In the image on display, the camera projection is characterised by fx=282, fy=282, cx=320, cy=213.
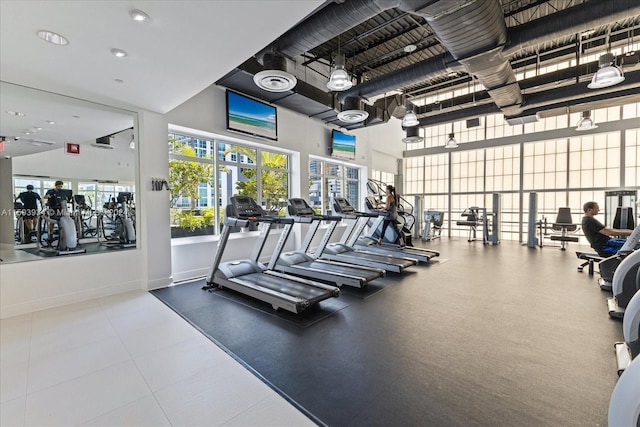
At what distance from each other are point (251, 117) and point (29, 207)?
3996mm

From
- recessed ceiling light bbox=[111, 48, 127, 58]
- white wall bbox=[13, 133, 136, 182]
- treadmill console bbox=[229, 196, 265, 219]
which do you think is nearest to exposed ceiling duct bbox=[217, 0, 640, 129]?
recessed ceiling light bbox=[111, 48, 127, 58]

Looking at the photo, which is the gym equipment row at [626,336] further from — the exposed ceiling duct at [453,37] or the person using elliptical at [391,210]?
the person using elliptical at [391,210]

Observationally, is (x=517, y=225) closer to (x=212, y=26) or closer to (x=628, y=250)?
(x=628, y=250)

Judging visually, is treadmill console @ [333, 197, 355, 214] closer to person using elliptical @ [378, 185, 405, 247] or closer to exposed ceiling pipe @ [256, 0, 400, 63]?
person using elliptical @ [378, 185, 405, 247]

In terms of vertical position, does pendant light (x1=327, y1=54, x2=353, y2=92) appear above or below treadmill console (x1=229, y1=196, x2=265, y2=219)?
above

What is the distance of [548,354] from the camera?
2582 millimetres

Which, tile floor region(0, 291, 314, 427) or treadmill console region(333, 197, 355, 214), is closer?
tile floor region(0, 291, 314, 427)

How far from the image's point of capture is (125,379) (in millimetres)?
2289

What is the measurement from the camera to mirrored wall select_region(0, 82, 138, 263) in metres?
3.87

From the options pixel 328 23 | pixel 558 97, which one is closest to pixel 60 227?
pixel 328 23

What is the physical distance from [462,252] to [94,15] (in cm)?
858

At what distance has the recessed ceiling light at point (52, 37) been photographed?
103 inches

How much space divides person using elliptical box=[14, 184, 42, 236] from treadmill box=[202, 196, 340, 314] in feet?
8.28

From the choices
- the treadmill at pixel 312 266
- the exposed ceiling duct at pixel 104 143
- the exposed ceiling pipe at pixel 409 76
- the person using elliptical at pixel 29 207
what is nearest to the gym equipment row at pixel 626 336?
the treadmill at pixel 312 266
